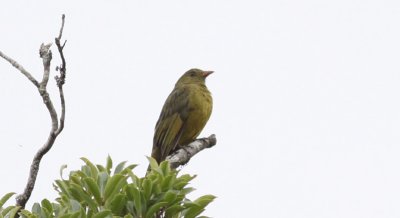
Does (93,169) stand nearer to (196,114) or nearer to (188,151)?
(188,151)

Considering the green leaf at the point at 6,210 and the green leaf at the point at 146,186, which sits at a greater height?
the green leaf at the point at 146,186

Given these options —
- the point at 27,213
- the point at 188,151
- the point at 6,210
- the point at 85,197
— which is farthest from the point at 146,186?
the point at 188,151

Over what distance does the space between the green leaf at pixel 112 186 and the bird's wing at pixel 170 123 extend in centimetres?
369

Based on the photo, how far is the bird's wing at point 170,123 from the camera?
731cm

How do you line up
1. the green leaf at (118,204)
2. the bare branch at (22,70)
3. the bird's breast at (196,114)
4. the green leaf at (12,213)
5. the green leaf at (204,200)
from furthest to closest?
the bird's breast at (196,114) < the bare branch at (22,70) < the green leaf at (204,200) < the green leaf at (118,204) < the green leaf at (12,213)

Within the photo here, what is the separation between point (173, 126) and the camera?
7477mm

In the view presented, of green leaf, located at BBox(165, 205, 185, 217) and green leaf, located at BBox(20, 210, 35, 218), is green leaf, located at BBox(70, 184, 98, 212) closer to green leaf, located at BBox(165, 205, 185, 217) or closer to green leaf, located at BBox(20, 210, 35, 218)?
green leaf, located at BBox(20, 210, 35, 218)

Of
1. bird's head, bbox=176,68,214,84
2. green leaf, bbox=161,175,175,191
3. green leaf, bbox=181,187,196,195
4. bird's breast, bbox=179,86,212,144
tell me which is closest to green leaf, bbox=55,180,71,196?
green leaf, bbox=161,175,175,191

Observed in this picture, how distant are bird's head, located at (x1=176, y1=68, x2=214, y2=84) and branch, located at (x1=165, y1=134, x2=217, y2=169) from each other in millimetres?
1988

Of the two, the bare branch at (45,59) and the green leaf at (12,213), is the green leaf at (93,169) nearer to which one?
the green leaf at (12,213)

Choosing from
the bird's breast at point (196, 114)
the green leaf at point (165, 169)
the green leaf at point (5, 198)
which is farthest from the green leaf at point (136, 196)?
the bird's breast at point (196, 114)

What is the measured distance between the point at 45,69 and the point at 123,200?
1055 millimetres

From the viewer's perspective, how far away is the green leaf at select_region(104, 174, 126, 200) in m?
3.47

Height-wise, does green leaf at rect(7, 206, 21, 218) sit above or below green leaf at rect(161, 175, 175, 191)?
below
